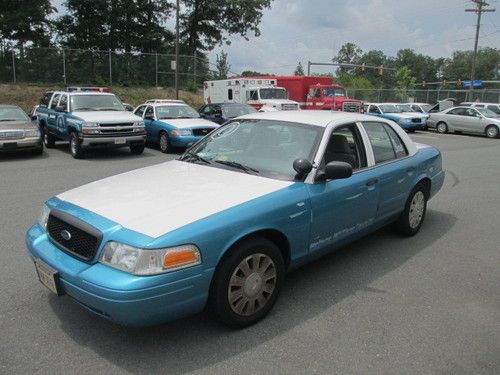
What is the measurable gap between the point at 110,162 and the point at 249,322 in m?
9.52

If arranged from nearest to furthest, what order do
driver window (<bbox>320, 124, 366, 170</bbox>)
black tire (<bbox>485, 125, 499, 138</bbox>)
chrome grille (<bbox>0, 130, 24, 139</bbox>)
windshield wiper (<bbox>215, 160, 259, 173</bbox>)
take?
windshield wiper (<bbox>215, 160, 259, 173</bbox>) < driver window (<bbox>320, 124, 366, 170</bbox>) < chrome grille (<bbox>0, 130, 24, 139</bbox>) < black tire (<bbox>485, 125, 499, 138</bbox>)

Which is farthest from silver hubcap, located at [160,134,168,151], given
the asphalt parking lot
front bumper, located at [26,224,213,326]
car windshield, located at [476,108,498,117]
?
car windshield, located at [476,108,498,117]

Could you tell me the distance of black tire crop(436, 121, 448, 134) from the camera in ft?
78.1

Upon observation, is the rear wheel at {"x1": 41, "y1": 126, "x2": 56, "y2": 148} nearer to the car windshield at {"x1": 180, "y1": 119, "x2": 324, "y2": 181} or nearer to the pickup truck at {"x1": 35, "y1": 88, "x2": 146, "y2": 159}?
the pickup truck at {"x1": 35, "y1": 88, "x2": 146, "y2": 159}

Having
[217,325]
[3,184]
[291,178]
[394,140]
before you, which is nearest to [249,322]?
[217,325]

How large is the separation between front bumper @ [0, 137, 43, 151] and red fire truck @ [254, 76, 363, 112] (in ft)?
55.9

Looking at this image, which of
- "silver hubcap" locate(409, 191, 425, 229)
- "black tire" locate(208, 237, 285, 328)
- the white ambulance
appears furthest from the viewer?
the white ambulance

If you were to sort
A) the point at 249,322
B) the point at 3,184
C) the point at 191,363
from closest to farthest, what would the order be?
the point at 191,363 → the point at 249,322 → the point at 3,184

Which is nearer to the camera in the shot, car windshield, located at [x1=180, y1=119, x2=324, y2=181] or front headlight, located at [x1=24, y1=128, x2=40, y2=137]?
car windshield, located at [x1=180, y1=119, x2=324, y2=181]

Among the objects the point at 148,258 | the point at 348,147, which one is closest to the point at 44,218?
the point at 148,258

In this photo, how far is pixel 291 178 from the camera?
385cm

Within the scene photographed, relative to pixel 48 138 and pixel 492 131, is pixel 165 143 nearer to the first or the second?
pixel 48 138

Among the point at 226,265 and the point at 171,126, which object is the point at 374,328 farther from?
the point at 171,126

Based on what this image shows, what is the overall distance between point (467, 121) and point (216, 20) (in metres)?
30.9
